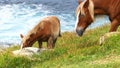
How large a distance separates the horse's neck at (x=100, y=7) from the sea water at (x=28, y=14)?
90.2 ft

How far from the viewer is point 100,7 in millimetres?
17078

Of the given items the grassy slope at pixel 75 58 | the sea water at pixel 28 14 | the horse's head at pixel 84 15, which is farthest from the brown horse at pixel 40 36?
the sea water at pixel 28 14

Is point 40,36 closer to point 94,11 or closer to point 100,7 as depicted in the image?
point 94,11

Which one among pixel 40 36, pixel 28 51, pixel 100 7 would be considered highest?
pixel 100 7

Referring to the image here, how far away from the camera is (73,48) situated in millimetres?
17969

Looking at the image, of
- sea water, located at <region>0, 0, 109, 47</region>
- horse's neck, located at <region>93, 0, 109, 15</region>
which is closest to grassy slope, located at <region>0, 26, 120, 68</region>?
horse's neck, located at <region>93, 0, 109, 15</region>

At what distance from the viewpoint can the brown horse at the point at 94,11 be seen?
1672cm

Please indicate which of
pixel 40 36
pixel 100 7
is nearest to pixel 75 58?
pixel 100 7

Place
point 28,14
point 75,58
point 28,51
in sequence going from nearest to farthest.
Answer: point 75,58 < point 28,51 < point 28,14

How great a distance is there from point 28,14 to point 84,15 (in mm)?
45218

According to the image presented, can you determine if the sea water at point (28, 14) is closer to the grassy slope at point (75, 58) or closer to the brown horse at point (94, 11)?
the grassy slope at point (75, 58)

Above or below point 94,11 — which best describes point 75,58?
below

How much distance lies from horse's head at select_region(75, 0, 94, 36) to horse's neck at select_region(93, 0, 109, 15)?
12.9 inches

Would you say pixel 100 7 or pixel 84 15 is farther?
pixel 100 7
